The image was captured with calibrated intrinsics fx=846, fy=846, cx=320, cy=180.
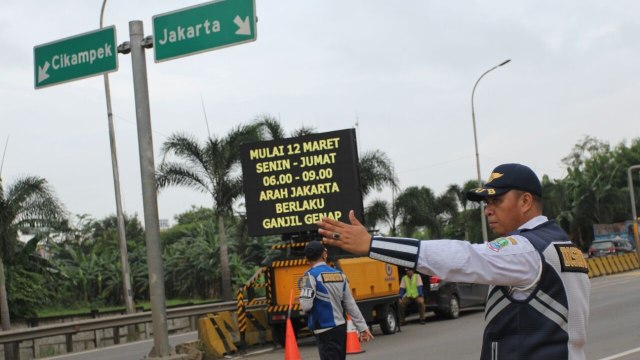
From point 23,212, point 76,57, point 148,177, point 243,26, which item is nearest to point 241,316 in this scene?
point 148,177

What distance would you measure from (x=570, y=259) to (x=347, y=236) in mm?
865

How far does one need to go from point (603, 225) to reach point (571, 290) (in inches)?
2377

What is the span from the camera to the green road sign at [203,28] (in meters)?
11.7

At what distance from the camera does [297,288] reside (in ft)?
53.3

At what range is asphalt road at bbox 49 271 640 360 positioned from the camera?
42.8ft

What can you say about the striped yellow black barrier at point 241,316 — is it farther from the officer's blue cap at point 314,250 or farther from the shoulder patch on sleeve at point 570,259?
the shoulder patch on sleeve at point 570,259

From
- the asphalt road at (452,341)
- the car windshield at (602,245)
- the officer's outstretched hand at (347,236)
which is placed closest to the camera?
the officer's outstretched hand at (347,236)

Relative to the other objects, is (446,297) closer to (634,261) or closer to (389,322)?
(389,322)

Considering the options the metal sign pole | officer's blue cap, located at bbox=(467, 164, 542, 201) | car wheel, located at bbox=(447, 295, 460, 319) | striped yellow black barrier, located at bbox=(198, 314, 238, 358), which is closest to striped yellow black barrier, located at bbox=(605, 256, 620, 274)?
car wheel, located at bbox=(447, 295, 460, 319)

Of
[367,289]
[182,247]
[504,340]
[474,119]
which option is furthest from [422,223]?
[504,340]

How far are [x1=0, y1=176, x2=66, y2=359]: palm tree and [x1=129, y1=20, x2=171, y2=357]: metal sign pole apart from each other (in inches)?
491

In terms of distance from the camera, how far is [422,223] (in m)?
39.8

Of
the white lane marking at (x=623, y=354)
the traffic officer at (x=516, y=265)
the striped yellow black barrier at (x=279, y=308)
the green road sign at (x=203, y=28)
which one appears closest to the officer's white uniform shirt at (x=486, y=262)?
the traffic officer at (x=516, y=265)

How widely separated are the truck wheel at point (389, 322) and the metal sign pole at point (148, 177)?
6.64 m
